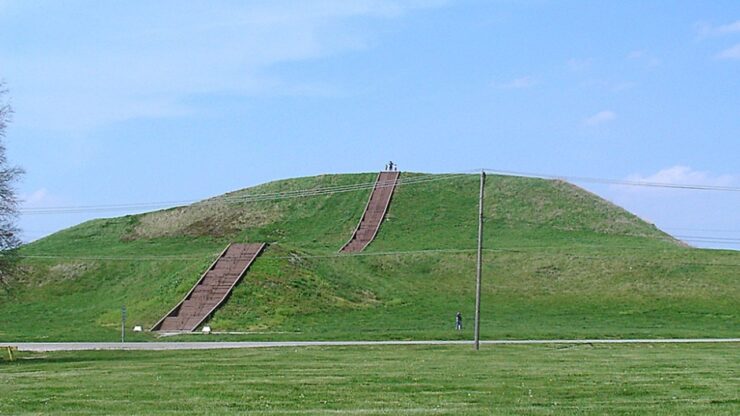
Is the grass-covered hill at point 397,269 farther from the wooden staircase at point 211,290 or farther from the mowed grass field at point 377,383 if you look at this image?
the mowed grass field at point 377,383

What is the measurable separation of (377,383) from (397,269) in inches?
2156

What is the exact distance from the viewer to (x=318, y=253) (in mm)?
79688

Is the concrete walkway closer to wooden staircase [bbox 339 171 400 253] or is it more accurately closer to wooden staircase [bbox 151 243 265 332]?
wooden staircase [bbox 151 243 265 332]

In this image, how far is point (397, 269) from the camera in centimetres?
7969

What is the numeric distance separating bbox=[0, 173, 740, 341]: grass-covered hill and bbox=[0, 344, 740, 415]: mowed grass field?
1279 centimetres

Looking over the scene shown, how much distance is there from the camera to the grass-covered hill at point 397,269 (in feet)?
203

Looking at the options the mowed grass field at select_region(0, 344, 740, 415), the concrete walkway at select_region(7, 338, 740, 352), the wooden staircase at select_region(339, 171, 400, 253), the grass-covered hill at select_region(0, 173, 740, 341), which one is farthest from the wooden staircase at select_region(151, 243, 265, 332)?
the mowed grass field at select_region(0, 344, 740, 415)

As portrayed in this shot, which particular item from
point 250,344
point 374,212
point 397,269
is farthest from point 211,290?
point 374,212

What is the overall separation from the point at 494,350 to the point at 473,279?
36703 millimetres

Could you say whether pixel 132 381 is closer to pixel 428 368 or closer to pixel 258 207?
pixel 428 368

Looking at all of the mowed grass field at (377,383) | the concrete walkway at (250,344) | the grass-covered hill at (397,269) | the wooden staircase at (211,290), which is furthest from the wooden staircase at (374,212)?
the mowed grass field at (377,383)

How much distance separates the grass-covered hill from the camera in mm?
61750

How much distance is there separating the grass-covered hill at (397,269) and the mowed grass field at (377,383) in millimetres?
12794

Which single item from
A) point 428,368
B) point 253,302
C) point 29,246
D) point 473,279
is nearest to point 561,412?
point 428,368
